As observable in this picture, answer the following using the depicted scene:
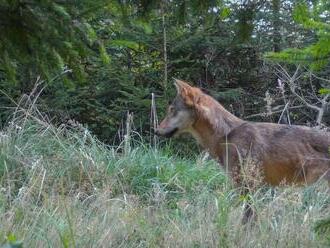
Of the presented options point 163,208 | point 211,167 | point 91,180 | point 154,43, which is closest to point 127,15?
point 163,208

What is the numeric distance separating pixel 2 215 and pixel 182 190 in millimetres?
2526

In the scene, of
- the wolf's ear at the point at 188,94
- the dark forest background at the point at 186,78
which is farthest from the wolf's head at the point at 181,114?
the dark forest background at the point at 186,78

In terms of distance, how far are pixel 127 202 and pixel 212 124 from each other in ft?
6.64

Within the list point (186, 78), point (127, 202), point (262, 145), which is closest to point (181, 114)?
point (262, 145)

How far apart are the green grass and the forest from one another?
17mm

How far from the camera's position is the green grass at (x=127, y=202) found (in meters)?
5.21

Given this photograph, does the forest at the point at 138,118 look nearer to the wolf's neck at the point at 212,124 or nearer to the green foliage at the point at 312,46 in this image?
the green foliage at the point at 312,46

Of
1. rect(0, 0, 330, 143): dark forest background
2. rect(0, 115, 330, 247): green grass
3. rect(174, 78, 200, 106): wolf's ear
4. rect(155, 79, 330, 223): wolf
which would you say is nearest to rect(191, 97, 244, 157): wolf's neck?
rect(155, 79, 330, 223): wolf

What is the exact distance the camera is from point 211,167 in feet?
28.6

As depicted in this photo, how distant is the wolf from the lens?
287 inches

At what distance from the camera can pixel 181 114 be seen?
27.3 feet

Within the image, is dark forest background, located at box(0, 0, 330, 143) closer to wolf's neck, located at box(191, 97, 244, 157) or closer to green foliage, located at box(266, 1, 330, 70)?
wolf's neck, located at box(191, 97, 244, 157)

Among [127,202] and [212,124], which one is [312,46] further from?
[212,124]

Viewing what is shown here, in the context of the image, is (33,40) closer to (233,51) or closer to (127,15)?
(127,15)
